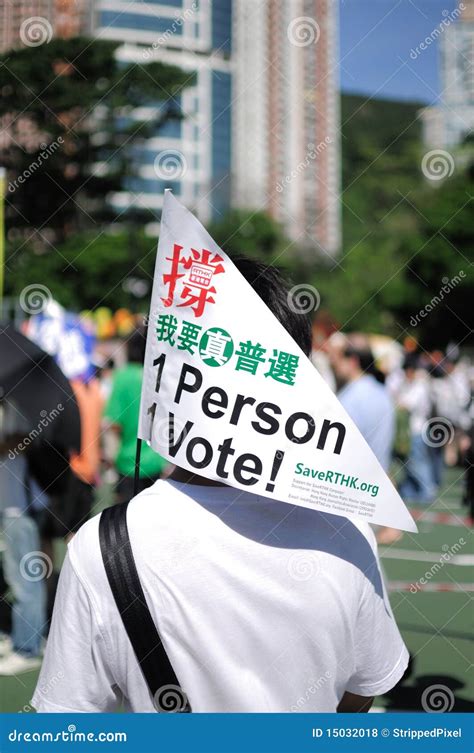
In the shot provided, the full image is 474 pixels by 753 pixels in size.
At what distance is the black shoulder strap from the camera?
1.66 m

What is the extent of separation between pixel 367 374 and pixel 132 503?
16.4 ft

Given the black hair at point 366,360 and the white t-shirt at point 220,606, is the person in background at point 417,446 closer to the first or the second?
the black hair at point 366,360

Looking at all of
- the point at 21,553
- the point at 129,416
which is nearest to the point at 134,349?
the point at 129,416

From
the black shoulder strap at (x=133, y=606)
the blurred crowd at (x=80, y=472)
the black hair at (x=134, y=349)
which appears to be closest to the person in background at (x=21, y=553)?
the blurred crowd at (x=80, y=472)

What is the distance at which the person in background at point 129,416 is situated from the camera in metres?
6.30

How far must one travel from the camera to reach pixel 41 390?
5723 mm

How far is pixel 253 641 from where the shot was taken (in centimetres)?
171

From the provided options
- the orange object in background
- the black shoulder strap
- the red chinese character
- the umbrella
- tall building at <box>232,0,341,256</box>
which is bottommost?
the orange object in background

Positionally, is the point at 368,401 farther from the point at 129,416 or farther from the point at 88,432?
the point at 88,432

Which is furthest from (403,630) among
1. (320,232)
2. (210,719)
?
(320,232)

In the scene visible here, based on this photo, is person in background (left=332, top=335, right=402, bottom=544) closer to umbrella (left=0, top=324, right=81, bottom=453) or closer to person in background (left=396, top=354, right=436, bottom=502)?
umbrella (left=0, top=324, right=81, bottom=453)

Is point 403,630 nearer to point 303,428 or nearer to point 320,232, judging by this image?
point 303,428

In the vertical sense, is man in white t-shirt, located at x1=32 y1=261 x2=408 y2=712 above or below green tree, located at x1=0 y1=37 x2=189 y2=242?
below

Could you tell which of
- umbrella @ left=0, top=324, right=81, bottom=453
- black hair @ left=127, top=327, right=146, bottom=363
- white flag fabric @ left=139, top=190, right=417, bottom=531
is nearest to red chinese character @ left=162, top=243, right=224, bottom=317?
white flag fabric @ left=139, top=190, right=417, bottom=531
